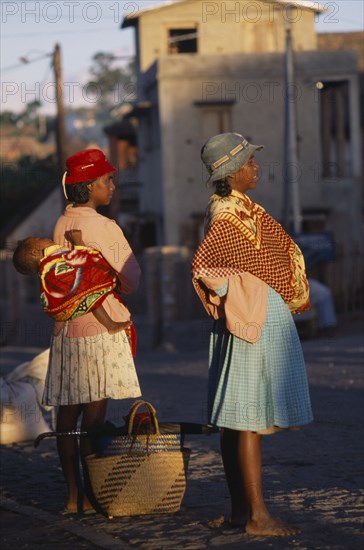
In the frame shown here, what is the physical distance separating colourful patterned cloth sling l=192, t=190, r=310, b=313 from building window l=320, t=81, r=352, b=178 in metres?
35.4

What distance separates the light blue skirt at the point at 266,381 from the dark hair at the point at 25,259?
140cm

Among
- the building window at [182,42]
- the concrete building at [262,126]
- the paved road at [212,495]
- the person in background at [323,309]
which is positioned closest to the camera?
the paved road at [212,495]

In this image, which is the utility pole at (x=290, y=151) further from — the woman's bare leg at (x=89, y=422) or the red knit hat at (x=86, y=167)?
the woman's bare leg at (x=89, y=422)

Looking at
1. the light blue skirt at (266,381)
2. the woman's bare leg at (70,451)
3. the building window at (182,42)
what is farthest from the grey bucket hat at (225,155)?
the building window at (182,42)

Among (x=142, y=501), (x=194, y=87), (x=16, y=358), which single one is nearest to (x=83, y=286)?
(x=142, y=501)

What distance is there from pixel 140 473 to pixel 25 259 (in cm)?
134

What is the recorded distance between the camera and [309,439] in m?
9.65

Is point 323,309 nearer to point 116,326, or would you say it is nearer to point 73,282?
point 116,326

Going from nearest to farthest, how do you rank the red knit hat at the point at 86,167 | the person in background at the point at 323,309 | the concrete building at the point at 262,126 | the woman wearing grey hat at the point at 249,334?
the woman wearing grey hat at the point at 249,334 < the red knit hat at the point at 86,167 < the person in background at the point at 323,309 < the concrete building at the point at 262,126

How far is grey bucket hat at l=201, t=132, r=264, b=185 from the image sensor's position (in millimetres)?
6344

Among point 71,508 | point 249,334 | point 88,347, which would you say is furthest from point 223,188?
point 71,508

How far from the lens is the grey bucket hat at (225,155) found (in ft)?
20.8

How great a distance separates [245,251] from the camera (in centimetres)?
621

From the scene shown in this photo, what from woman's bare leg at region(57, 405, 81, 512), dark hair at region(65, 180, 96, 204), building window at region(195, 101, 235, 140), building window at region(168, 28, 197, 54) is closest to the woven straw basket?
woman's bare leg at region(57, 405, 81, 512)
